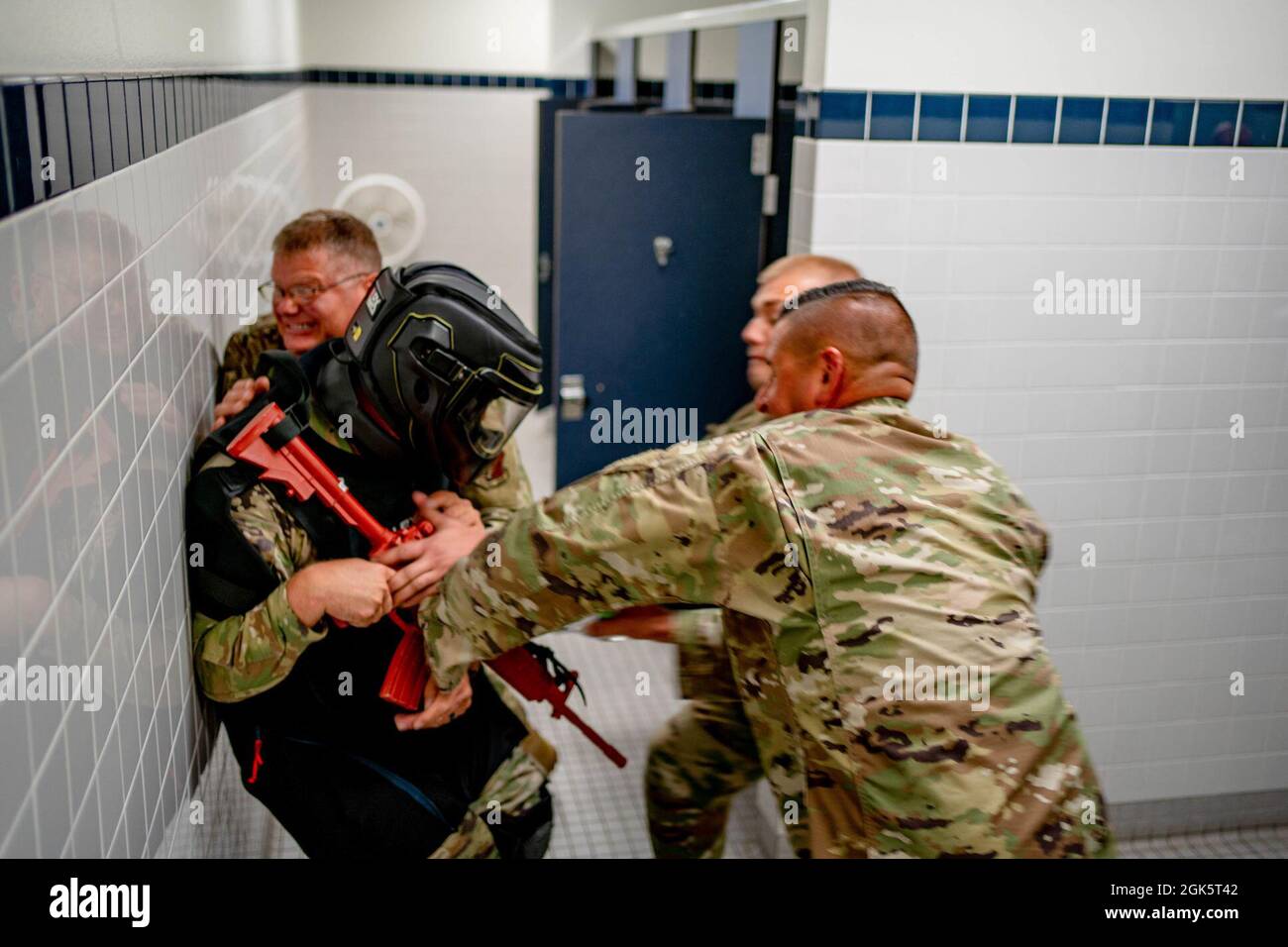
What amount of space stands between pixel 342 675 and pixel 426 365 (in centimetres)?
59

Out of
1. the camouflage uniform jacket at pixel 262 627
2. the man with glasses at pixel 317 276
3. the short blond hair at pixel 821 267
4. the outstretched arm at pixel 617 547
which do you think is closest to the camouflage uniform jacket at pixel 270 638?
the camouflage uniform jacket at pixel 262 627

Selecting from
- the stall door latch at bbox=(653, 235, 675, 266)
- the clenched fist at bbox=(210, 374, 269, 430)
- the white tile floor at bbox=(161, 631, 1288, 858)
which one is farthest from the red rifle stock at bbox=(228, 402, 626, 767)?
the stall door latch at bbox=(653, 235, 675, 266)

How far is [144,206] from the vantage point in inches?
58.7

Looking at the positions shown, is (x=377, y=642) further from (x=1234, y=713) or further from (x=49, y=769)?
(x=1234, y=713)

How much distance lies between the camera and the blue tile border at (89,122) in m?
0.95

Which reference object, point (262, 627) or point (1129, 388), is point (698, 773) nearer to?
point (262, 627)

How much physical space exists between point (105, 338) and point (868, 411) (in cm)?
105

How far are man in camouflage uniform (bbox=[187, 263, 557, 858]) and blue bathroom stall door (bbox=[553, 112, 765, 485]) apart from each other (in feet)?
4.41

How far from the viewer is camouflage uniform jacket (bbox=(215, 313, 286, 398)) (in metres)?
2.31

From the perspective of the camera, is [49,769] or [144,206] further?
[144,206]

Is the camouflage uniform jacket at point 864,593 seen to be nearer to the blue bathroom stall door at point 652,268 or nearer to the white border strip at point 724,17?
the white border strip at point 724,17

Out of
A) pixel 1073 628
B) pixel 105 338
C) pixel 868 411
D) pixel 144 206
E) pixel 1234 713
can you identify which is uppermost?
pixel 144 206

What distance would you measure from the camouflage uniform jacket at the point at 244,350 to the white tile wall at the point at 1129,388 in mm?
1263
